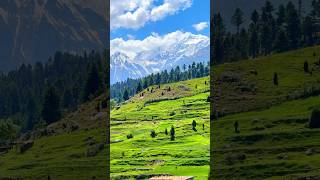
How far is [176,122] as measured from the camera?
188750 mm

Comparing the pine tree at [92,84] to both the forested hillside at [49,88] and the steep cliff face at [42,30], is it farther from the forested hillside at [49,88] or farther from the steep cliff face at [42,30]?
the steep cliff face at [42,30]

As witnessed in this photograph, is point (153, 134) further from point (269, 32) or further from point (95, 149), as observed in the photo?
point (95, 149)

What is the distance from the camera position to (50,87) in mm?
134875

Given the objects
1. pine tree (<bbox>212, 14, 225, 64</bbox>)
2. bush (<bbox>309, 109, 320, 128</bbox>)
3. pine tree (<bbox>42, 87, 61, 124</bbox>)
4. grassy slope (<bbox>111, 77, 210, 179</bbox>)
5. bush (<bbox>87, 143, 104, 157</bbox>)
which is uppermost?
pine tree (<bbox>212, 14, 225, 64</bbox>)

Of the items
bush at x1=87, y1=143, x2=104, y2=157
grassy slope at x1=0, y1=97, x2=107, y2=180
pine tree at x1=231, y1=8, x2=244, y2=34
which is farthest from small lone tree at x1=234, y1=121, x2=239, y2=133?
pine tree at x1=231, y1=8, x2=244, y2=34

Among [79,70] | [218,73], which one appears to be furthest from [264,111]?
[79,70]

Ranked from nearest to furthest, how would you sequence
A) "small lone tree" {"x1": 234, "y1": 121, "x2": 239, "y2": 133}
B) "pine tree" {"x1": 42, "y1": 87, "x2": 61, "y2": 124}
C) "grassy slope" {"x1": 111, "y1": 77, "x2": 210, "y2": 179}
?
"small lone tree" {"x1": 234, "y1": 121, "x2": 239, "y2": 133}, "pine tree" {"x1": 42, "y1": 87, "x2": 61, "y2": 124}, "grassy slope" {"x1": 111, "y1": 77, "x2": 210, "y2": 179}

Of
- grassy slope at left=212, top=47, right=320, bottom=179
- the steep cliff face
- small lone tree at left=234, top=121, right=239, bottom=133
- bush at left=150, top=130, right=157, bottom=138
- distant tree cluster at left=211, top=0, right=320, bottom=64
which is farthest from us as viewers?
bush at left=150, top=130, right=157, bottom=138

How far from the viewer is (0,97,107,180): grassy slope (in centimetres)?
9206

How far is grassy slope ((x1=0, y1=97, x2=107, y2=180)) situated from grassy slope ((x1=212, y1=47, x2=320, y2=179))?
2277 centimetres

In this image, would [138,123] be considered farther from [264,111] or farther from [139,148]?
[264,111]

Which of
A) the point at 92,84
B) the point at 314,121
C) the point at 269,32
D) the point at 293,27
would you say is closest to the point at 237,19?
the point at 269,32

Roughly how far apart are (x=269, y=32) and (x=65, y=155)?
7158 cm

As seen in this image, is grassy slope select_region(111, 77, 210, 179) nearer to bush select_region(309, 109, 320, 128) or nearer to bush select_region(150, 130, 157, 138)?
bush select_region(150, 130, 157, 138)
